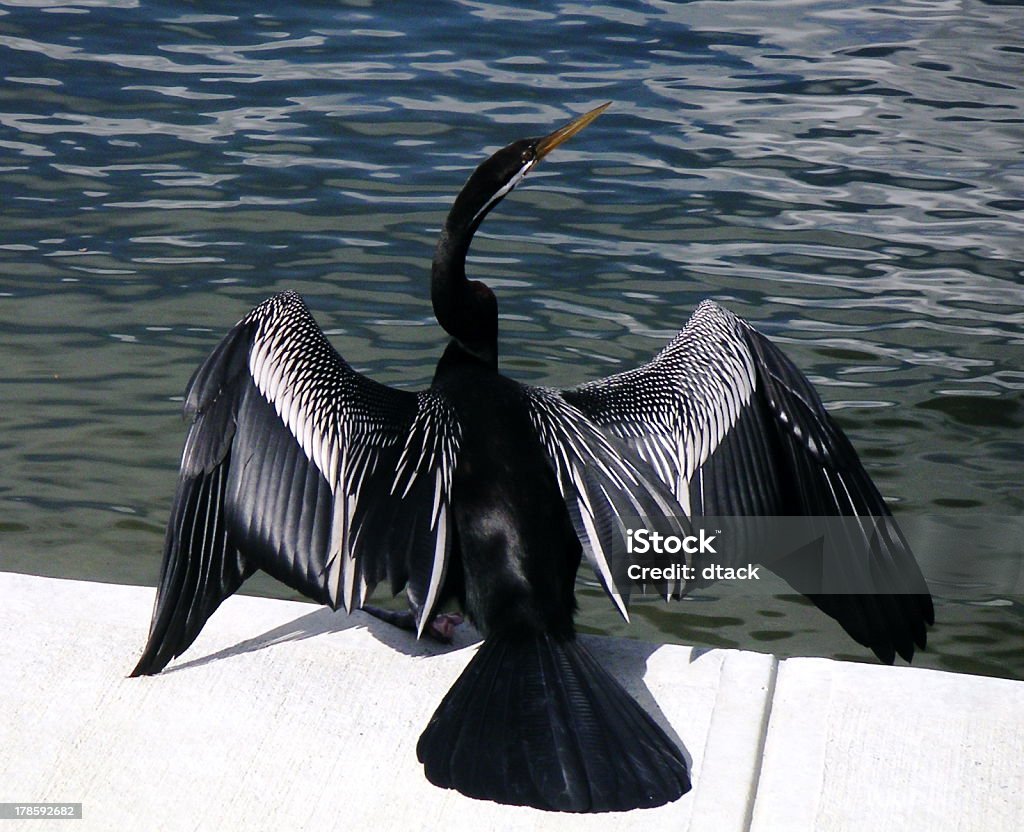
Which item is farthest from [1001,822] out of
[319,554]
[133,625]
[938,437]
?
[938,437]

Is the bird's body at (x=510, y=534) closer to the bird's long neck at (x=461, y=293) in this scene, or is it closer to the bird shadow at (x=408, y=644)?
the bird shadow at (x=408, y=644)

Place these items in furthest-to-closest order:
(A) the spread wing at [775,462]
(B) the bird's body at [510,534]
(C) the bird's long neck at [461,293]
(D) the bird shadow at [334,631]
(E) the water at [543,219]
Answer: (E) the water at [543,219] < (C) the bird's long neck at [461,293] < (A) the spread wing at [775,462] < (D) the bird shadow at [334,631] < (B) the bird's body at [510,534]

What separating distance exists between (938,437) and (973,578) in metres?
0.89

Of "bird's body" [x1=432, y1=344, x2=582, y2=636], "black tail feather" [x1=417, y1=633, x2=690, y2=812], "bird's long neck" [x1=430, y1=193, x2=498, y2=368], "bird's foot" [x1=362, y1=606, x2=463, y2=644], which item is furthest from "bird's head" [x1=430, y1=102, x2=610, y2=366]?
"black tail feather" [x1=417, y1=633, x2=690, y2=812]

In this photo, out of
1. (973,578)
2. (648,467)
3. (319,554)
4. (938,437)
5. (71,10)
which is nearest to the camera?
(319,554)

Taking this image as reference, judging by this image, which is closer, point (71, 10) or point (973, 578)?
point (973, 578)

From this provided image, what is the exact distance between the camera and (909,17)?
1029cm

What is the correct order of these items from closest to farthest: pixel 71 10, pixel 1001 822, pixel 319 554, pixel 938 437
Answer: pixel 1001 822
pixel 319 554
pixel 938 437
pixel 71 10

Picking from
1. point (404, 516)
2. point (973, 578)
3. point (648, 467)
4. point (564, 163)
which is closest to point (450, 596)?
point (404, 516)

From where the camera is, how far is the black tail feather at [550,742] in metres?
2.29

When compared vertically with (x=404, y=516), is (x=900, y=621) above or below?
below

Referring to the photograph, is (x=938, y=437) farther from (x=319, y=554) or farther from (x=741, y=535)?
(x=319, y=554)

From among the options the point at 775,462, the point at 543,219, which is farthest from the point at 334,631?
the point at 543,219

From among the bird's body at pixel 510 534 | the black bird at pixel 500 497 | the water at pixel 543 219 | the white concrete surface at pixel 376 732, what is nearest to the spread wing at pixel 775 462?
the black bird at pixel 500 497
